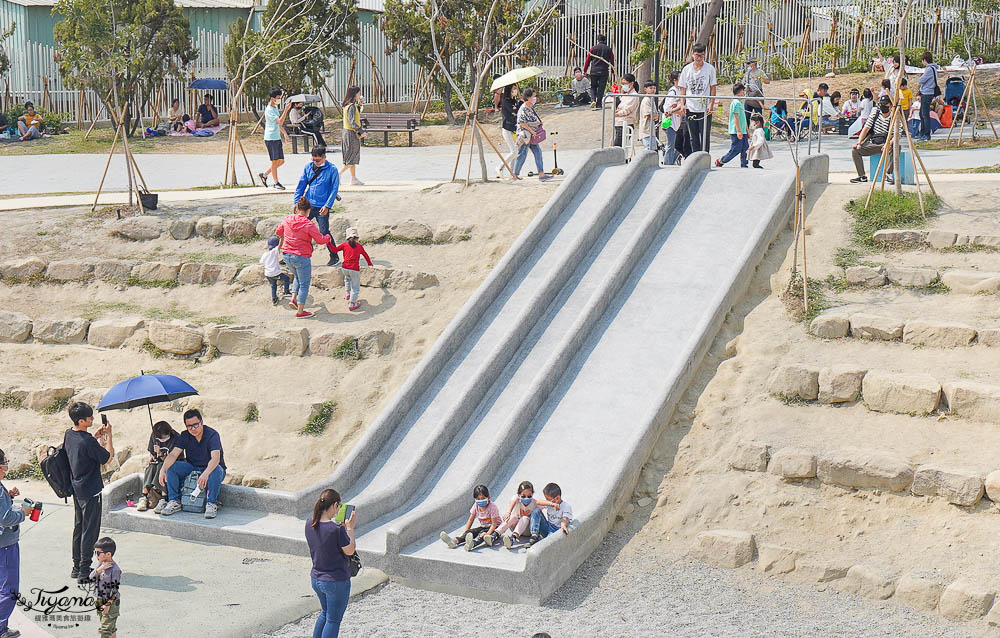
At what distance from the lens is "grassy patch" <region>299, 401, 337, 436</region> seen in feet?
38.6

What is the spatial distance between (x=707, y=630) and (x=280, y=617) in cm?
315

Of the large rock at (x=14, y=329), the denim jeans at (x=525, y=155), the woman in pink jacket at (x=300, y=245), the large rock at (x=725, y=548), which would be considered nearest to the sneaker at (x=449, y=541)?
the large rock at (x=725, y=548)

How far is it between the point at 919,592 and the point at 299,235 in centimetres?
773

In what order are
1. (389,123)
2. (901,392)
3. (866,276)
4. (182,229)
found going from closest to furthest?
(901,392)
(866,276)
(182,229)
(389,123)

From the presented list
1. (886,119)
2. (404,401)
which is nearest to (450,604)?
(404,401)

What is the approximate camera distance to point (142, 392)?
10.3m

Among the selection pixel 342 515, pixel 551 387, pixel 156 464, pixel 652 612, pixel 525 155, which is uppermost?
pixel 525 155

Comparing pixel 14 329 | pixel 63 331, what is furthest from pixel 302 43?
pixel 63 331

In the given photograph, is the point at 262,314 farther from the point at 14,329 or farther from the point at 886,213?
the point at 886,213

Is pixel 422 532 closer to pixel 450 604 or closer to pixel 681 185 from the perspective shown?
pixel 450 604

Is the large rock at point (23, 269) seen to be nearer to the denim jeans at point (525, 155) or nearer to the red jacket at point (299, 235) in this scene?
the red jacket at point (299, 235)

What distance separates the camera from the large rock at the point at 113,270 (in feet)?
49.6

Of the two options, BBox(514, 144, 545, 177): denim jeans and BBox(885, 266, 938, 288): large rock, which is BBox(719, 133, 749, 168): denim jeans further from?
BBox(885, 266, 938, 288): large rock

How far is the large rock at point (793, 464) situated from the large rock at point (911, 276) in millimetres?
3052
